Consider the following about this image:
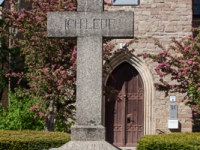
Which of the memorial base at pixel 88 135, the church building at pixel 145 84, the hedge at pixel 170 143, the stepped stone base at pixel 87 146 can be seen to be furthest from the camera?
the church building at pixel 145 84

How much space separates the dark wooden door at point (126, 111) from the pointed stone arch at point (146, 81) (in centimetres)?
22

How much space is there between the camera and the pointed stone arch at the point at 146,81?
53.0 ft

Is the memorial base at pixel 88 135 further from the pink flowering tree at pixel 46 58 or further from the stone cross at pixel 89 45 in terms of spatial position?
the pink flowering tree at pixel 46 58

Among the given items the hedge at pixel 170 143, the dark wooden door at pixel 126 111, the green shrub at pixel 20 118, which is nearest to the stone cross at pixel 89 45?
the hedge at pixel 170 143

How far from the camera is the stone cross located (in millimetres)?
7758

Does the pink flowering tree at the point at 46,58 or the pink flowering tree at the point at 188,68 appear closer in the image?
the pink flowering tree at the point at 46,58

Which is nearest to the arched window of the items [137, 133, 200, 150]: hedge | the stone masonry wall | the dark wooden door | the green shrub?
the stone masonry wall

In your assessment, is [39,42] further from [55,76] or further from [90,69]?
[90,69]

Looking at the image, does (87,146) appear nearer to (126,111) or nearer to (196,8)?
(126,111)

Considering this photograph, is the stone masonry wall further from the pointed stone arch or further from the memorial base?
the memorial base

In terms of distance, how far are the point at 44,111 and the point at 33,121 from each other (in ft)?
9.07

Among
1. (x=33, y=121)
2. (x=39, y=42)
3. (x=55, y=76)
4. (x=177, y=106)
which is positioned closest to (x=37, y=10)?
(x=39, y=42)

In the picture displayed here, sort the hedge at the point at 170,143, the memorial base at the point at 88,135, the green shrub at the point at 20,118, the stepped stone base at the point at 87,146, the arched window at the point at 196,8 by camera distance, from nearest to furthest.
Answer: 1. the stepped stone base at the point at 87,146
2. the memorial base at the point at 88,135
3. the hedge at the point at 170,143
4. the green shrub at the point at 20,118
5. the arched window at the point at 196,8

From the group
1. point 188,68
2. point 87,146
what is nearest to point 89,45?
point 87,146
